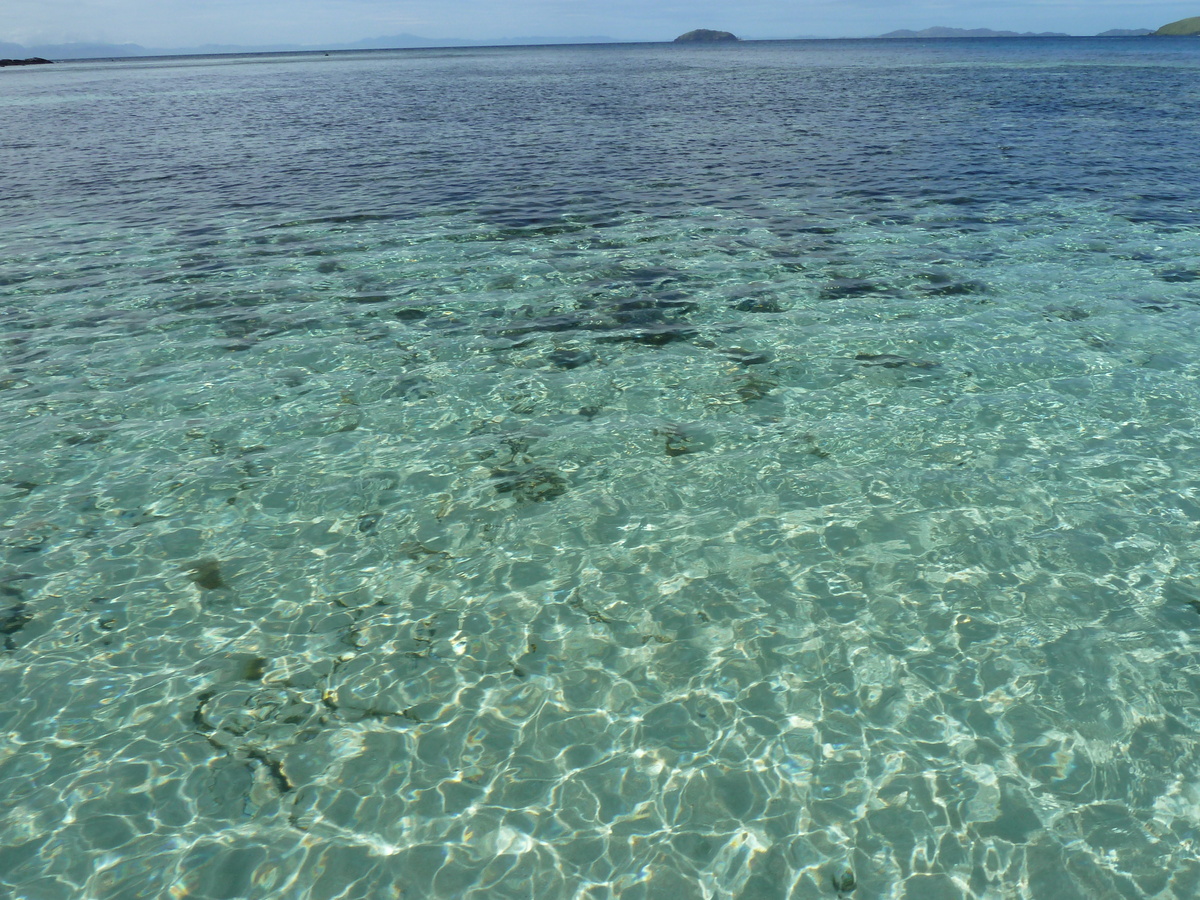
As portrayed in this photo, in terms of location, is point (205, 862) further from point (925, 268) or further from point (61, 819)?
point (925, 268)

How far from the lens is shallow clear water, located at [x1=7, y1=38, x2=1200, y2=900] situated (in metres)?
6.75

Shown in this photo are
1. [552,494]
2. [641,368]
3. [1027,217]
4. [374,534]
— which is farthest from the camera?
[1027,217]

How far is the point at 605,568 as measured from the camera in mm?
10148

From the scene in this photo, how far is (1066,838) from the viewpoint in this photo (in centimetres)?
660

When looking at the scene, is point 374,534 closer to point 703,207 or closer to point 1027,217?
point 703,207

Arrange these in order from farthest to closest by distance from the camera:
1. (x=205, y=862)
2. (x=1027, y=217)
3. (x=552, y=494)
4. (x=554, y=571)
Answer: (x=1027, y=217), (x=552, y=494), (x=554, y=571), (x=205, y=862)

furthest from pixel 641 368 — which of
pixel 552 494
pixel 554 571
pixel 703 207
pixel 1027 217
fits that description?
pixel 1027 217

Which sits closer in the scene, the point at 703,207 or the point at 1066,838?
the point at 1066,838

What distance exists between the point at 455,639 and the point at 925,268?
1797cm

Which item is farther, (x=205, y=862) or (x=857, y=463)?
(x=857, y=463)

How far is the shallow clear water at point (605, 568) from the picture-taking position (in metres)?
6.75

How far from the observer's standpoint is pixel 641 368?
15664mm

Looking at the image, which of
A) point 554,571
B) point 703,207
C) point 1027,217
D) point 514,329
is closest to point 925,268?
point 1027,217

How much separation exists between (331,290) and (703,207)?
14.8 metres
